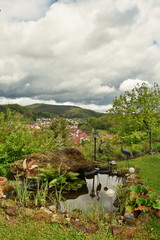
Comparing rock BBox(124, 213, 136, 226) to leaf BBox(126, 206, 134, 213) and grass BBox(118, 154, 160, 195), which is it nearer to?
leaf BBox(126, 206, 134, 213)

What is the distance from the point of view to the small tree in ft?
43.8

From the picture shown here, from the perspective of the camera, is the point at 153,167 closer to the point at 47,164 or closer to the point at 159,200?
the point at 159,200

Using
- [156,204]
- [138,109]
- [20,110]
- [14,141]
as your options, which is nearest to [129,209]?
[156,204]

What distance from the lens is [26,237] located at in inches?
120

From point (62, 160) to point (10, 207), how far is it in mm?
2727

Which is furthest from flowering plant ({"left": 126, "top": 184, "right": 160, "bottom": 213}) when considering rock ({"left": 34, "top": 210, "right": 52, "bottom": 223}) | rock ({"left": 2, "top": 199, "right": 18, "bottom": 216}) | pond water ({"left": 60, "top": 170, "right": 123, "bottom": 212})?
rock ({"left": 2, "top": 199, "right": 18, "bottom": 216})

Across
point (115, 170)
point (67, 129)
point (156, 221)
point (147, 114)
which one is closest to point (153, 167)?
point (115, 170)

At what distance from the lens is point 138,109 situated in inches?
546

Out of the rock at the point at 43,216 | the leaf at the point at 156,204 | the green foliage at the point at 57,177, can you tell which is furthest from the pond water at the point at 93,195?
the leaf at the point at 156,204

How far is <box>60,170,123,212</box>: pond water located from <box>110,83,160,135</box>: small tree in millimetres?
7021

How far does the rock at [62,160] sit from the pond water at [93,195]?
552mm

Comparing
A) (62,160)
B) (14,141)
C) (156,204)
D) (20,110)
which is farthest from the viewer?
(20,110)

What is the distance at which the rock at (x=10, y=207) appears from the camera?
3729 mm

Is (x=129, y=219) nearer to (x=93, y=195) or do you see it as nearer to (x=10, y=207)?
(x=93, y=195)
